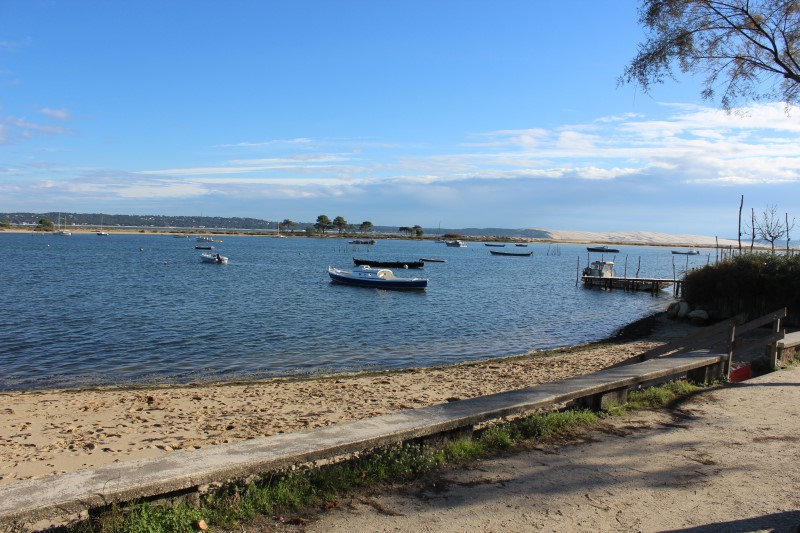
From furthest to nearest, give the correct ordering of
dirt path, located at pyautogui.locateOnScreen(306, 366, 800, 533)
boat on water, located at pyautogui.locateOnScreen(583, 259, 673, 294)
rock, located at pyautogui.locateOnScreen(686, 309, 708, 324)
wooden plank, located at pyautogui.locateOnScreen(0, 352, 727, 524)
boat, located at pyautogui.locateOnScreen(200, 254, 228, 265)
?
boat, located at pyautogui.locateOnScreen(200, 254, 228, 265), boat on water, located at pyautogui.locateOnScreen(583, 259, 673, 294), rock, located at pyautogui.locateOnScreen(686, 309, 708, 324), dirt path, located at pyautogui.locateOnScreen(306, 366, 800, 533), wooden plank, located at pyautogui.locateOnScreen(0, 352, 727, 524)

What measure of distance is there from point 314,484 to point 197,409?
829cm

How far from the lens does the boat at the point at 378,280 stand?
50.8 metres

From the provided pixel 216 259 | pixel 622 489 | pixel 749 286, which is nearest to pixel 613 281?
pixel 749 286

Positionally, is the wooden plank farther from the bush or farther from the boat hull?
the boat hull

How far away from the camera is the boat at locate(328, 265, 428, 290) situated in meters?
50.8

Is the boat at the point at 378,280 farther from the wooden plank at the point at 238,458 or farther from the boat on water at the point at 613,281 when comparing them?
the wooden plank at the point at 238,458

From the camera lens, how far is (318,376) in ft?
59.3

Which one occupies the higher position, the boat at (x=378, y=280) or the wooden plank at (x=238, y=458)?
the wooden plank at (x=238, y=458)

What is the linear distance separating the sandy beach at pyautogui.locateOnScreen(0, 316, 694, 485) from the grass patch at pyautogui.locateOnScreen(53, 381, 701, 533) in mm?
4923

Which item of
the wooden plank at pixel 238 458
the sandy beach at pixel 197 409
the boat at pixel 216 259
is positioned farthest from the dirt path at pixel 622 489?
the boat at pixel 216 259

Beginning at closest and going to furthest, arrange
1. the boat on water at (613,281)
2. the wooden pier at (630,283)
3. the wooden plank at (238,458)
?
the wooden plank at (238,458) → the wooden pier at (630,283) → the boat on water at (613,281)

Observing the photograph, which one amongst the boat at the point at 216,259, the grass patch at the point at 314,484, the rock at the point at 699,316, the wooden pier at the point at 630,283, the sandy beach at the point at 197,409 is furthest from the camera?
the boat at the point at 216,259

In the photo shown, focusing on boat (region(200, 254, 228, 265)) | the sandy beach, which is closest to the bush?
the sandy beach

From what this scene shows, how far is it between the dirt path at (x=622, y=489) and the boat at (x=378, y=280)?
4306 cm
